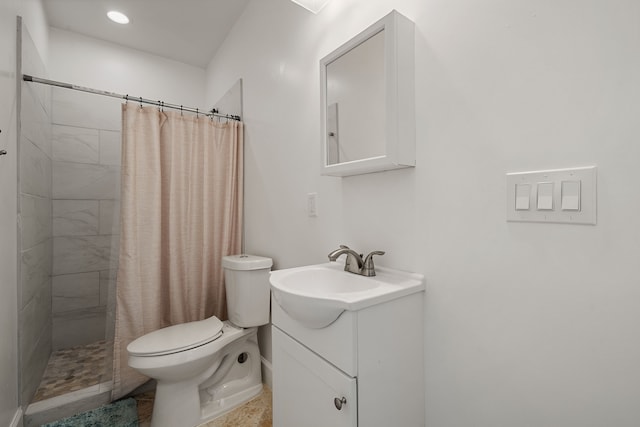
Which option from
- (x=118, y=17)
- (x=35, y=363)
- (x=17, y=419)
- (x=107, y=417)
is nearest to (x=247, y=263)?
(x=107, y=417)

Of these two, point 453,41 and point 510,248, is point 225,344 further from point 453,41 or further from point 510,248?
point 453,41

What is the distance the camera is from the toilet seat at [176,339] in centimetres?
136

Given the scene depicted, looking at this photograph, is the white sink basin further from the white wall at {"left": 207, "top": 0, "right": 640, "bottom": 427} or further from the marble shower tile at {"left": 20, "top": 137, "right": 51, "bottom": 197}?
the marble shower tile at {"left": 20, "top": 137, "right": 51, "bottom": 197}

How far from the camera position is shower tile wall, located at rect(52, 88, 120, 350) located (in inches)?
84.8

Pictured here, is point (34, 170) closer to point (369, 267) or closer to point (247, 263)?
point (247, 263)

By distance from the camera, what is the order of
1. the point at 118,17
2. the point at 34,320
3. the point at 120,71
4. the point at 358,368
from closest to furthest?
the point at 358,368, the point at 34,320, the point at 118,17, the point at 120,71

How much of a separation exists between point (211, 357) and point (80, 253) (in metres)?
1.59

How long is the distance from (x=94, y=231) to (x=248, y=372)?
170 centimetres

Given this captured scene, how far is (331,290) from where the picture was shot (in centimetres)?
116

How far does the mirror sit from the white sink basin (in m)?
0.41

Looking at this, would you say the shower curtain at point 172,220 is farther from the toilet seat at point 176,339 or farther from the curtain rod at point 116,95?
the toilet seat at point 176,339

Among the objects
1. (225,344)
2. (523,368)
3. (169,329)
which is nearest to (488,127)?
(523,368)

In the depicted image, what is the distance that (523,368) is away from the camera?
75 cm

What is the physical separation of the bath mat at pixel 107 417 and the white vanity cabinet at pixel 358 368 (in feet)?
3.48
